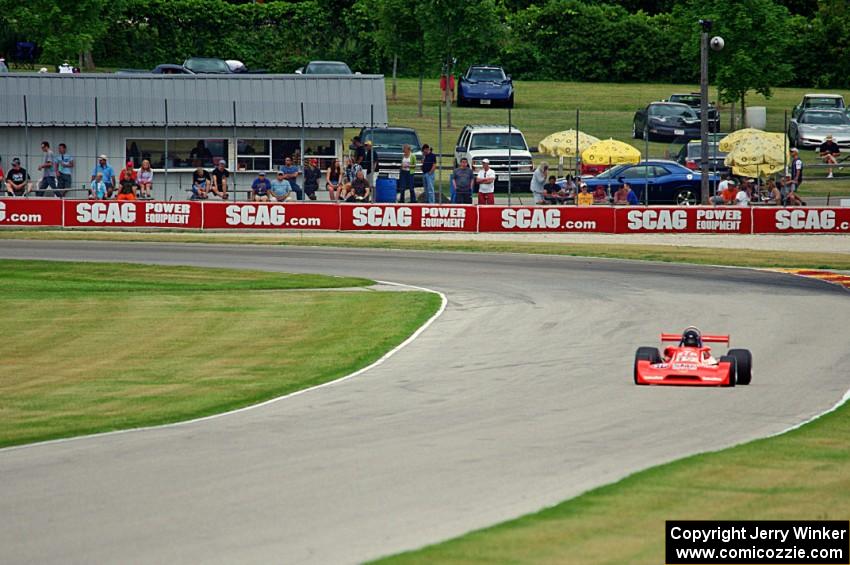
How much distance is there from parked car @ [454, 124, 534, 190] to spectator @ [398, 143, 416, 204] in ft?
A: 9.18

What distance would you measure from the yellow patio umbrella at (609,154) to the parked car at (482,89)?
54.1ft

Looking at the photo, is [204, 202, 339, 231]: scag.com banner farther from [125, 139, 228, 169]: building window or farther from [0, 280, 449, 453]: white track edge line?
[0, 280, 449, 453]: white track edge line

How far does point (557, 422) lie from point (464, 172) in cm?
2561

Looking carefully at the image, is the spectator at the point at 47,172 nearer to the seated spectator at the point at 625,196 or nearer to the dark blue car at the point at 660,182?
the dark blue car at the point at 660,182

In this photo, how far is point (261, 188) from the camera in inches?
1551

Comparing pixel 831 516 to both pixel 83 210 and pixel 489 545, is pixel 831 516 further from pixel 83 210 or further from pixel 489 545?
pixel 83 210

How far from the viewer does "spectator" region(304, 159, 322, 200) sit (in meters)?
40.0

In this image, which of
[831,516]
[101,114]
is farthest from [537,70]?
[831,516]

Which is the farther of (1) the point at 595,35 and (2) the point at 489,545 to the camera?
(1) the point at 595,35

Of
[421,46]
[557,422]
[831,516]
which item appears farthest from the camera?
[421,46]

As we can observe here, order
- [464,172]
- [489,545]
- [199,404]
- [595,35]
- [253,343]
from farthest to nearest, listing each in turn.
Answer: [595,35] → [464,172] → [253,343] → [199,404] → [489,545]

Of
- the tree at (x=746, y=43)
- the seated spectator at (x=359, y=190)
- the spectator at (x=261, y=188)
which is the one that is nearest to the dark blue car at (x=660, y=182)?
the seated spectator at (x=359, y=190)

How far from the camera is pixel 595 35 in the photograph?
236ft

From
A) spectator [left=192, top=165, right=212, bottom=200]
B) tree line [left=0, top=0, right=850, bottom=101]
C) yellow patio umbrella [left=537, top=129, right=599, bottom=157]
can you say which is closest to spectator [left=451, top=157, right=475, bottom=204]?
yellow patio umbrella [left=537, top=129, right=599, bottom=157]
